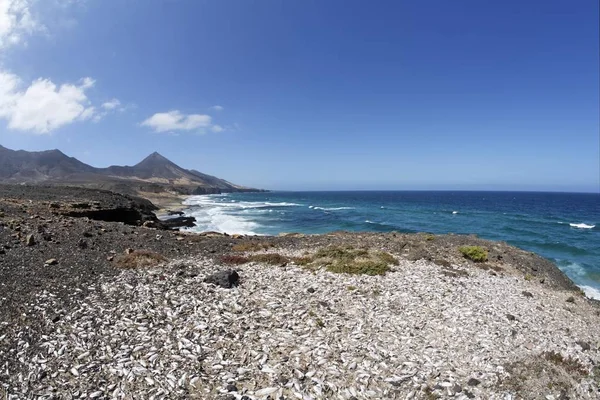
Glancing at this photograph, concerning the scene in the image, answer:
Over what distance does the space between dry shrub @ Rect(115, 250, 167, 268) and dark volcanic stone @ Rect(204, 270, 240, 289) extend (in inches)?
151

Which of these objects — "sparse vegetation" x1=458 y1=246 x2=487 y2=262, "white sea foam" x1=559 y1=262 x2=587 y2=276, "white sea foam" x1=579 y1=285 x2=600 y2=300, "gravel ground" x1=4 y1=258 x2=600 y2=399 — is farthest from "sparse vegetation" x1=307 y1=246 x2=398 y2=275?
"white sea foam" x1=559 y1=262 x2=587 y2=276

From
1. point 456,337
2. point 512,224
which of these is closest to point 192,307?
point 456,337

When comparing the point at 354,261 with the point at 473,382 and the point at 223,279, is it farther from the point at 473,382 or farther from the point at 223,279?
the point at 473,382

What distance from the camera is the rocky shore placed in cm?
821

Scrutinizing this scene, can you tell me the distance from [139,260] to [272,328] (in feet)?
29.9

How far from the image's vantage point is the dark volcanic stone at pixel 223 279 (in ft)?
46.5

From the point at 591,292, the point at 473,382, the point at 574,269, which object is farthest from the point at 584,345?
the point at 574,269

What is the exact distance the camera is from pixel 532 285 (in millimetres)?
19969

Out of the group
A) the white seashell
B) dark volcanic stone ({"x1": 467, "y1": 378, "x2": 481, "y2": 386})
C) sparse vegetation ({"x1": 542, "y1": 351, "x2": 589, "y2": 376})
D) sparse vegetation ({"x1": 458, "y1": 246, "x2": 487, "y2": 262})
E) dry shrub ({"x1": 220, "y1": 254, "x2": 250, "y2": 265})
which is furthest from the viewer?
sparse vegetation ({"x1": 458, "y1": 246, "x2": 487, "y2": 262})

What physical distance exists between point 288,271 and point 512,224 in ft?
211

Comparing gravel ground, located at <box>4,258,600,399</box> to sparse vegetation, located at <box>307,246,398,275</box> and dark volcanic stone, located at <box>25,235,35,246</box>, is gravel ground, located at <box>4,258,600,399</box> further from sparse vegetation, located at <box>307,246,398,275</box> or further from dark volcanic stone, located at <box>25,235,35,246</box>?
dark volcanic stone, located at <box>25,235,35,246</box>

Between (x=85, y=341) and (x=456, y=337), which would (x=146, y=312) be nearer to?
(x=85, y=341)

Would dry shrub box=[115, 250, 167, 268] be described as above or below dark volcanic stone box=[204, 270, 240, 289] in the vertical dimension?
above

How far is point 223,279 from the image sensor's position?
47.0 feet
